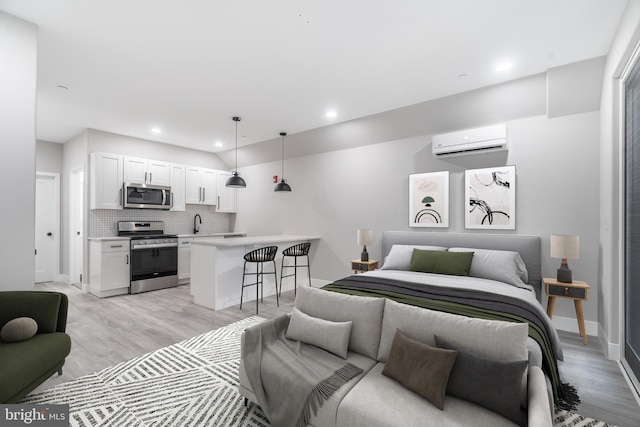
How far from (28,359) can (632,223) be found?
4.67 m

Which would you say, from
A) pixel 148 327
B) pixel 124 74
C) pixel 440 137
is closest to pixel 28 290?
pixel 148 327

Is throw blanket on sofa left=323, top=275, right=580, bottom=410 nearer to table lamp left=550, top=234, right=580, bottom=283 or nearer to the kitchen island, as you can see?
table lamp left=550, top=234, right=580, bottom=283

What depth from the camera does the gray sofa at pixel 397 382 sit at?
136cm

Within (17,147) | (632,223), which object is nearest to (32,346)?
(17,147)

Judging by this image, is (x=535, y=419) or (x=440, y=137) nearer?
(x=535, y=419)

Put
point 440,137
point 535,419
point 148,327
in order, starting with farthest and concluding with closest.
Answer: point 440,137, point 148,327, point 535,419

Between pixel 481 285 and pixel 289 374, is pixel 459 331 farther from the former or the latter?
pixel 481 285

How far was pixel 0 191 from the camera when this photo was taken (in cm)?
229

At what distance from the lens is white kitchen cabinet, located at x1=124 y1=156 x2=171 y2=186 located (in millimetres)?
5469

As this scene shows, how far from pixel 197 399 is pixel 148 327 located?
185 centimetres

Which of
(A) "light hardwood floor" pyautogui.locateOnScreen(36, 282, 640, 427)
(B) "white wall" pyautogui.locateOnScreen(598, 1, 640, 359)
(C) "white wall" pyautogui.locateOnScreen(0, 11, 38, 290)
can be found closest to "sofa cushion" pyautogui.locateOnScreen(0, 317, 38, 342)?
(C) "white wall" pyautogui.locateOnScreen(0, 11, 38, 290)

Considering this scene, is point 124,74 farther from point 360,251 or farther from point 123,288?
point 360,251

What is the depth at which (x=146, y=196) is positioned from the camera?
5602 mm

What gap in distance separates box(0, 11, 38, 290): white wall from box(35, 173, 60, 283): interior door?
4673 mm
